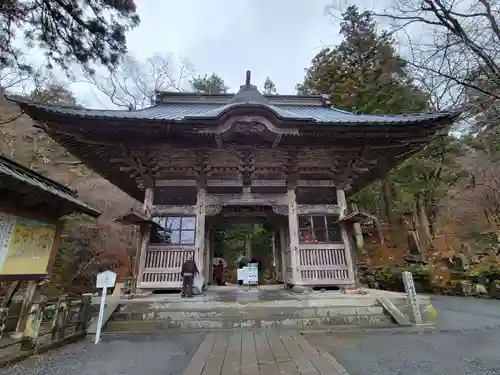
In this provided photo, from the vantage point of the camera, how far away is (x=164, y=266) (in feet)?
23.3

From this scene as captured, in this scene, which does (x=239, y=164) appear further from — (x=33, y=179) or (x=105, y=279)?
(x=33, y=179)

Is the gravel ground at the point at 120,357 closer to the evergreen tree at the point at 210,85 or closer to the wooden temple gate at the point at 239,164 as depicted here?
the wooden temple gate at the point at 239,164

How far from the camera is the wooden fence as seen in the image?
3896 millimetres

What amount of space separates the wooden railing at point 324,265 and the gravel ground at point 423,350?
2163 millimetres

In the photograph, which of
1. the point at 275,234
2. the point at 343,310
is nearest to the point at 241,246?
the point at 275,234

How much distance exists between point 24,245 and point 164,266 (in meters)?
3.29

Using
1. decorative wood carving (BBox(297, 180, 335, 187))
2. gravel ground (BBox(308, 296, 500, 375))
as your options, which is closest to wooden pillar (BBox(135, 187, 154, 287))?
decorative wood carving (BBox(297, 180, 335, 187))

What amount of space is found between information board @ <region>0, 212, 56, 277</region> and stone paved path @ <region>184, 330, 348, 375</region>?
2.88 metres

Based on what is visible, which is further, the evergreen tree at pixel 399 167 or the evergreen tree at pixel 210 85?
the evergreen tree at pixel 210 85

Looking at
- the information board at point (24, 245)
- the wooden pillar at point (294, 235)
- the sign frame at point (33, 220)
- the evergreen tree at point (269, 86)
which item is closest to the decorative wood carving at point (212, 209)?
the wooden pillar at point (294, 235)

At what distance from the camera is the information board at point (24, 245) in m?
3.92

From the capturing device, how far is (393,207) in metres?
19.7

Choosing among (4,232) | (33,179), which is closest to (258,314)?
(4,232)

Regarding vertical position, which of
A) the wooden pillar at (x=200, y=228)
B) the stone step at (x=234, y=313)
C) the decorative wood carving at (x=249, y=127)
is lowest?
the stone step at (x=234, y=313)
